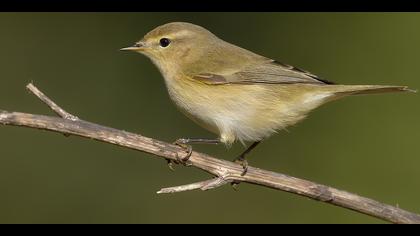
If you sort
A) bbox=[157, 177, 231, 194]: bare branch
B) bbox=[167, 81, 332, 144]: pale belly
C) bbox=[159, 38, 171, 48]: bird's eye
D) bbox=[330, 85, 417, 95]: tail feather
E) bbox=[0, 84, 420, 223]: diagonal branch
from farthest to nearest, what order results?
1. bbox=[159, 38, 171, 48]: bird's eye
2. bbox=[167, 81, 332, 144]: pale belly
3. bbox=[330, 85, 417, 95]: tail feather
4. bbox=[0, 84, 420, 223]: diagonal branch
5. bbox=[157, 177, 231, 194]: bare branch

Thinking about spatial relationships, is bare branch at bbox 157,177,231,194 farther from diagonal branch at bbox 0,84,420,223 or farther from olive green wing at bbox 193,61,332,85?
olive green wing at bbox 193,61,332,85

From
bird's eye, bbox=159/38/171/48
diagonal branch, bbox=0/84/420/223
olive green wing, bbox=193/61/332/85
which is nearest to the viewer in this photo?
diagonal branch, bbox=0/84/420/223

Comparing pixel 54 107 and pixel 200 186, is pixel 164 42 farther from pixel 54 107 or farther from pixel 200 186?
pixel 200 186

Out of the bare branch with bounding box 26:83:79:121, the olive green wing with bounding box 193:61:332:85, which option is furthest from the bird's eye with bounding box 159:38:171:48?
the bare branch with bounding box 26:83:79:121

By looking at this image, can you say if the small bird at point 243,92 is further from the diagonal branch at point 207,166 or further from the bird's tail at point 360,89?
the diagonal branch at point 207,166

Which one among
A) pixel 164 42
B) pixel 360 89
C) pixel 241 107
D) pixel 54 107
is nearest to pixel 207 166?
pixel 241 107

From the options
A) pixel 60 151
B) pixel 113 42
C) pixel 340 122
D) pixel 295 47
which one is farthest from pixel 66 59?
pixel 340 122

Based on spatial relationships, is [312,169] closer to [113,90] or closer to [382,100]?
[382,100]
